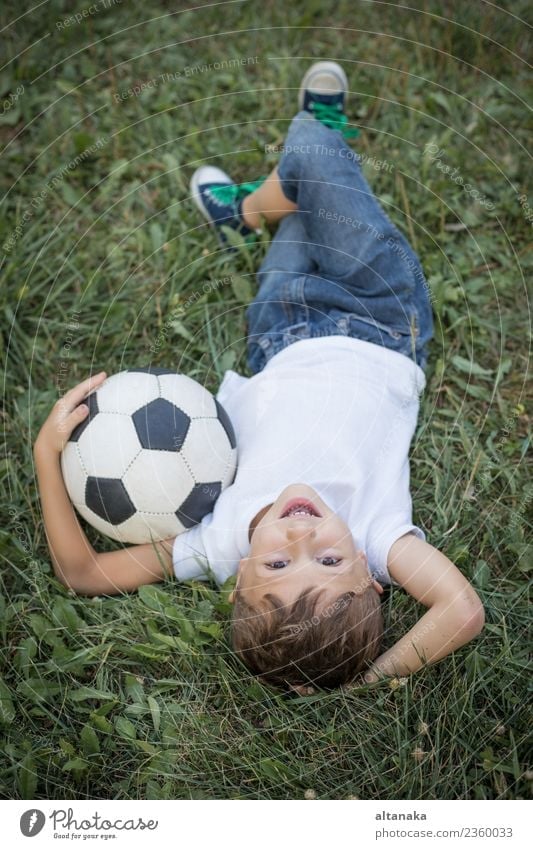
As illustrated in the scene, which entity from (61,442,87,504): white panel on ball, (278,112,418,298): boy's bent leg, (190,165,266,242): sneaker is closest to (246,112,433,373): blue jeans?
(278,112,418,298): boy's bent leg

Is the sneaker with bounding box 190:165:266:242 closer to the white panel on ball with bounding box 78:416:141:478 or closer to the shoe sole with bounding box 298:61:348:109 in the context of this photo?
the shoe sole with bounding box 298:61:348:109

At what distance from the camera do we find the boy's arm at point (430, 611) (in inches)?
86.4

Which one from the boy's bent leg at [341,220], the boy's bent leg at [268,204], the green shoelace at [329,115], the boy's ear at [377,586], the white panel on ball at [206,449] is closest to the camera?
the boy's ear at [377,586]

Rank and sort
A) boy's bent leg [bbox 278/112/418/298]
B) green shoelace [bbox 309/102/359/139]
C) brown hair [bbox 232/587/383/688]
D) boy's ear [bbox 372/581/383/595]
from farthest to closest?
green shoelace [bbox 309/102/359/139] → boy's bent leg [bbox 278/112/418/298] → boy's ear [bbox 372/581/383/595] → brown hair [bbox 232/587/383/688]

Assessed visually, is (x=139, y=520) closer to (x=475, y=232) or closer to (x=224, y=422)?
(x=224, y=422)

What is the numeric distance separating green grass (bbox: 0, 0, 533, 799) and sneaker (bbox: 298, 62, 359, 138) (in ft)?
0.50

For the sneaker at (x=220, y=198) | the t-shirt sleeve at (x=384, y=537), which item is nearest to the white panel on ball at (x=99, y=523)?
the t-shirt sleeve at (x=384, y=537)

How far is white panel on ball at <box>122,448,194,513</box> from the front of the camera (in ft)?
7.43

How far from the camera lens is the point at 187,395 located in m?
2.37

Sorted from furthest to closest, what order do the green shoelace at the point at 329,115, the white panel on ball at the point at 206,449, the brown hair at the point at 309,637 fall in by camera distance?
the green shoelace at the point at 329,115, the white panel on ball at the point at 206,449, the brown hair at the point at 309,637

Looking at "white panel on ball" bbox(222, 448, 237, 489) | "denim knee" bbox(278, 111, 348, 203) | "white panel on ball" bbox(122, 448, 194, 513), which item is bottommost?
"white panel on ball" bbox(222, 448, 237, 489)

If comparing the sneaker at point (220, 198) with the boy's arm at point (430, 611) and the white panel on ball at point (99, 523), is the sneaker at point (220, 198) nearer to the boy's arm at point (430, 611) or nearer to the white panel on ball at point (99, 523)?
the white panel on ball at point (99, 523)

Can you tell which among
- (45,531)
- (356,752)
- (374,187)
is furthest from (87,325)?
(356,752)

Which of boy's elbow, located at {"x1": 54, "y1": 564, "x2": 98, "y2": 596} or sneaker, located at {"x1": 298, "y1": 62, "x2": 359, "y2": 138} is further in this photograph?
sneaker, located at {"x1": 298, "y1": 62, "x2": 359, "y2": 138}
